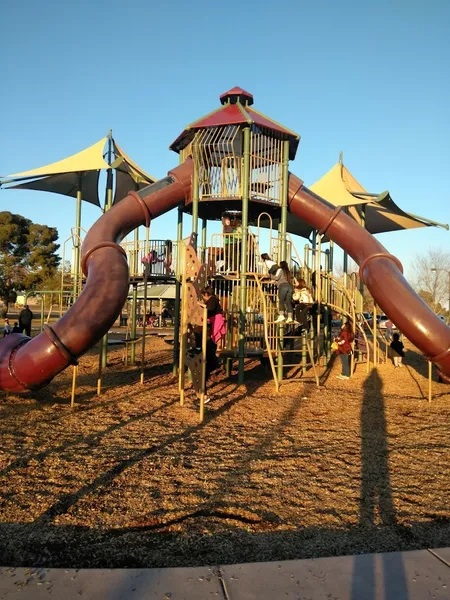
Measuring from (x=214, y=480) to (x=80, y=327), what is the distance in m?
4.33

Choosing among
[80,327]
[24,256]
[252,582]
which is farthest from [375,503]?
[24,256]

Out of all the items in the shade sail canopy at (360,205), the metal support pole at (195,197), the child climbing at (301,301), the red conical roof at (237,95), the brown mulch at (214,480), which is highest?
the red conical roof at (237,95)

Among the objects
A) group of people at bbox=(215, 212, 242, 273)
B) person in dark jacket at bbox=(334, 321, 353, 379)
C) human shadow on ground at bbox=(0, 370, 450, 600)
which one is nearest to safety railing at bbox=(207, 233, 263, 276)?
group of people at bbox=(215, 212, 242, 273)

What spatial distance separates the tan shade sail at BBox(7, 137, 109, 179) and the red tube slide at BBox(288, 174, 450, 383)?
5.57 m

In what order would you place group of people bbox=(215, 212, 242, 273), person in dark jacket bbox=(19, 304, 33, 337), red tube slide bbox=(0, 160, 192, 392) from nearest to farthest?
red tube slide bbox=(0, 160, 192, 392) → group of people bbox=(215, 212, 242, 273) → person in dark jacket bbox=(19, 304, 33, 337)

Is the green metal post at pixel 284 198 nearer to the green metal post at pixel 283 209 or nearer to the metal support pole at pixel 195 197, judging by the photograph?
the green metal post at pixel 283 209

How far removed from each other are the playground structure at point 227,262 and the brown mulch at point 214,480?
1166 millimetres

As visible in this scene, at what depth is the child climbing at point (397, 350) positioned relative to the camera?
Result: 48.8 ft

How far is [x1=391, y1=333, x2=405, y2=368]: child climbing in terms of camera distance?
14867 mm

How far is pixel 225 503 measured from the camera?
4605 mm

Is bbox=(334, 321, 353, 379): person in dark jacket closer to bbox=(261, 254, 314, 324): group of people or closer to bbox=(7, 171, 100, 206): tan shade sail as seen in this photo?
bbox=(261, 254, 314, 324): group of people

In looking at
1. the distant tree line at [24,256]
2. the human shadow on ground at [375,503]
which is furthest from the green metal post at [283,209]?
the distant tree line at [24,256]

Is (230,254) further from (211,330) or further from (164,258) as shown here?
(211,330)

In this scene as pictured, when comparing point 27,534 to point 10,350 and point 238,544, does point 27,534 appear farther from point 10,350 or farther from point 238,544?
point 10,350
